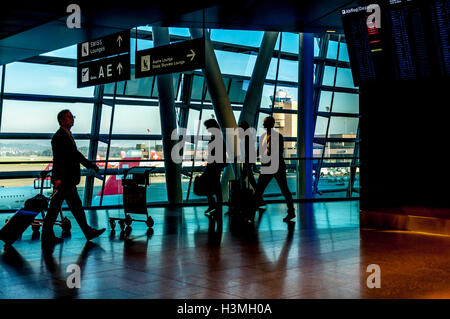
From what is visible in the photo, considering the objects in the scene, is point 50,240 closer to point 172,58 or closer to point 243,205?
point 172,58

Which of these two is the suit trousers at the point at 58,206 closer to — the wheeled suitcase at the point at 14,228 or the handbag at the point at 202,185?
the wheeled suitcase at the point at 14,228

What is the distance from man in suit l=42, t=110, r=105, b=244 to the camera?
265 inches

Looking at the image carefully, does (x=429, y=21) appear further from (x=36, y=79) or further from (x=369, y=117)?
(x=36, y=79)

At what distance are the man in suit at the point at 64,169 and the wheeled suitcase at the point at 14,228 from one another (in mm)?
271

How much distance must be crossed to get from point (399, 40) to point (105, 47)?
4.68 metres

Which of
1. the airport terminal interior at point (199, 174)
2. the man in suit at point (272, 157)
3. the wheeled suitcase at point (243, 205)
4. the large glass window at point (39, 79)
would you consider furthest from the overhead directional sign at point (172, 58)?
the large glass window at point (39, 79)

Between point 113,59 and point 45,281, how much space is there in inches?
194

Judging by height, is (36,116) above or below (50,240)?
above

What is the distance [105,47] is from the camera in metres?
8.83

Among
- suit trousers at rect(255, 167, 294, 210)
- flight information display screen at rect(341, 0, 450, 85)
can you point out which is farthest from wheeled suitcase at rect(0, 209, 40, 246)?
flight information display screen at rect(341, 0, 450, 85)

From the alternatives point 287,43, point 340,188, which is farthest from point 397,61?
point 340,188

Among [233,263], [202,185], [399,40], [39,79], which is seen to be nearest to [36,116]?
[39,79]

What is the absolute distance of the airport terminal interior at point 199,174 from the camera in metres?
4.54

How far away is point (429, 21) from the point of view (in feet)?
23.0
